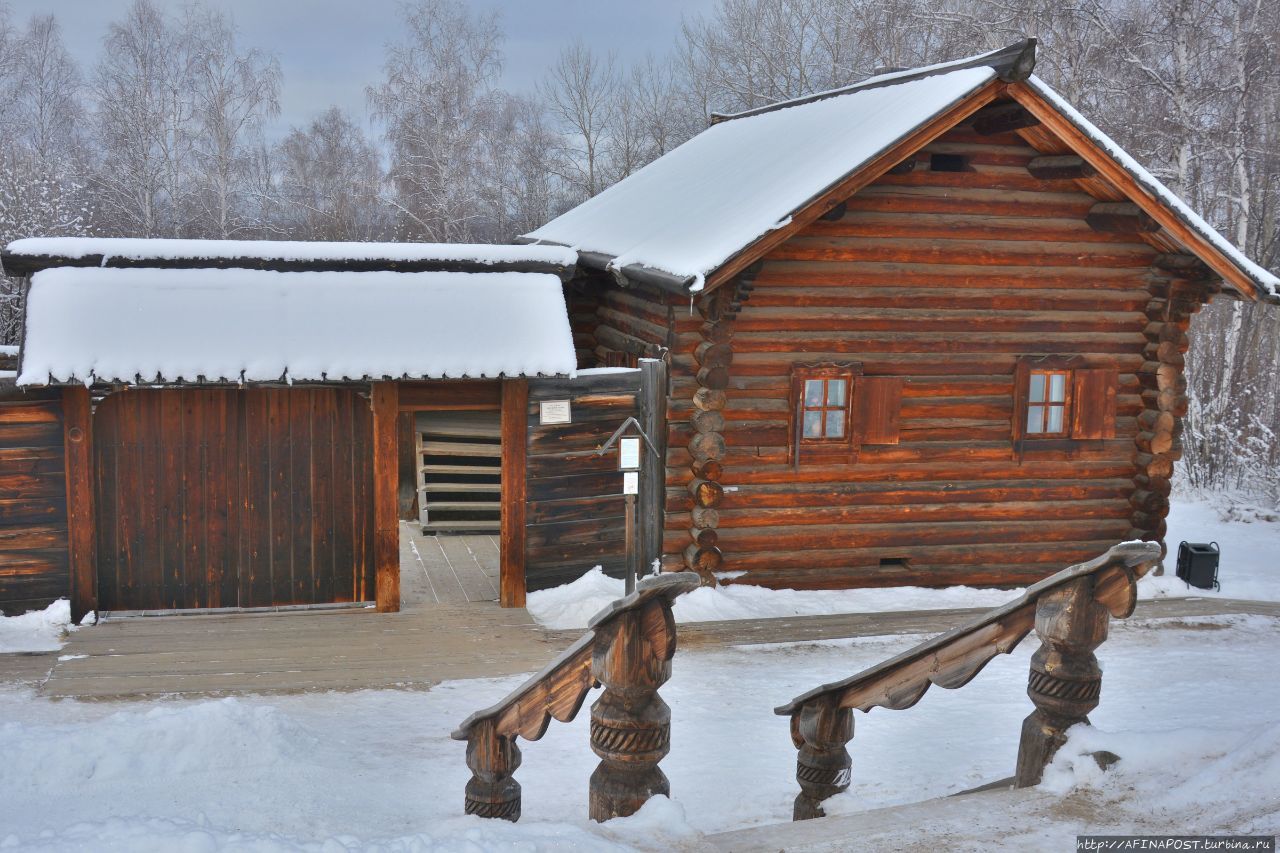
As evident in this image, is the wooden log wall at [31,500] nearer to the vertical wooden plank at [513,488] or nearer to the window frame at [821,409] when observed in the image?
the vertical wooden plank at [513,488]

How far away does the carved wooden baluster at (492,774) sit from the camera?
558 centimetres

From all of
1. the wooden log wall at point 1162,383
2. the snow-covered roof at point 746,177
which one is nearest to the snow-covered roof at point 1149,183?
the wooden log wall at point 1162,383

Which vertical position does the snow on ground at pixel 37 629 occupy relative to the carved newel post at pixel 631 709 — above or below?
below

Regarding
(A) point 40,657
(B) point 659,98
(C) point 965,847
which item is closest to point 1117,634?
(C) point 965,847

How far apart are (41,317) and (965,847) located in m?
8.53

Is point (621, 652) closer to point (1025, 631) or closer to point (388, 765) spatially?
point (1025, 631)

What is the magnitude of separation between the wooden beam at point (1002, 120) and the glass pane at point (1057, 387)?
8.41 feet

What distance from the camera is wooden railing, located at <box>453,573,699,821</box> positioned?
453 centimetres

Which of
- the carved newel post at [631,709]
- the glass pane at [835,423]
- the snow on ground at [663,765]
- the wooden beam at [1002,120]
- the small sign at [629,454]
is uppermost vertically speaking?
the wooden beam at [1002,120]

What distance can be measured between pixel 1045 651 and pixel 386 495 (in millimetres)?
6817

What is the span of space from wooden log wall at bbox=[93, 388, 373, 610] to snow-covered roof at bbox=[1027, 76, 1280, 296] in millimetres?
6807

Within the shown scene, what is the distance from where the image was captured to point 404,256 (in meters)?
11.2

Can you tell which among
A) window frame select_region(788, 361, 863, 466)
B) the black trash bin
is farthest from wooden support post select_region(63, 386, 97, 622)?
the black trash bin

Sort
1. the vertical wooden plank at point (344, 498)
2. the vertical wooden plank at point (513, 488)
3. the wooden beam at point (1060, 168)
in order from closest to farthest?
the vertical wooden plank at point (344, 498) < the vertical wooden plank at point (513, 488) < the wooden beam at point (1060, 168)
